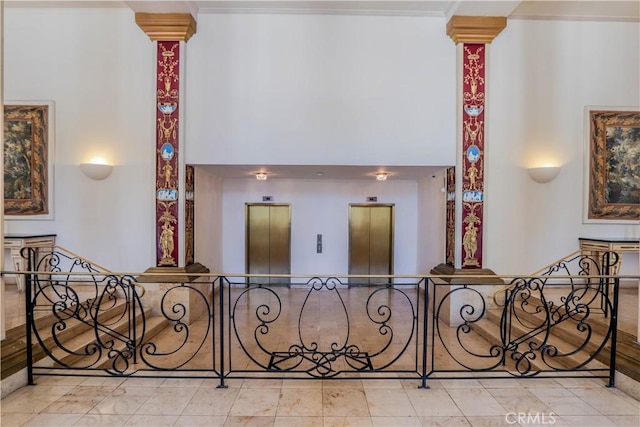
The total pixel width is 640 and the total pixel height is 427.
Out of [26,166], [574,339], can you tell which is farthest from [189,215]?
[574,339]

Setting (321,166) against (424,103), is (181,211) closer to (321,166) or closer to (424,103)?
(321,166)

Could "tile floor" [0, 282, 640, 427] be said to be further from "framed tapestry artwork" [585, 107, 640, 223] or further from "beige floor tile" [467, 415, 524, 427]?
"framed tapestry artwork" [585, 107, 640, 223]

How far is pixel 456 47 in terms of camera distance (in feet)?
15.5

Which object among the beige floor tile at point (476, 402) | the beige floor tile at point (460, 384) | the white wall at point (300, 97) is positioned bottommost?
the beige floor tile at point (476, 402)

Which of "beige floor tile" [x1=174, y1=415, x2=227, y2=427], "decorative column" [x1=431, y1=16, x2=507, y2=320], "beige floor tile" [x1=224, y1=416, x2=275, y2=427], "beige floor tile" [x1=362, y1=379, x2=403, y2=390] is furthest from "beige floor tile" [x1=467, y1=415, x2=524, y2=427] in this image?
"decorative column" [x1=431, y1=16, x2=507, y2=320]

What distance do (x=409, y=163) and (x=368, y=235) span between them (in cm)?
265

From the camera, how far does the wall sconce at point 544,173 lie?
4795 millimetres

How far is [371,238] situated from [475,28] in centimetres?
423

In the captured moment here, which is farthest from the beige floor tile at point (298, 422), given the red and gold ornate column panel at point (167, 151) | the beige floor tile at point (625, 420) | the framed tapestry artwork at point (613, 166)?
the framed tapestry artwork at point (613, 166)

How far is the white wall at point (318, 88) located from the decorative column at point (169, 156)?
0.20 m

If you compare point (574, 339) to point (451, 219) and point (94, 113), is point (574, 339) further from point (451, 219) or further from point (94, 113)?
point (94, 113)

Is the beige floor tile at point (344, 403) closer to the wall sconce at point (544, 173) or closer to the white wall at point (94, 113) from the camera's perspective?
the white wall at point (94, 113)

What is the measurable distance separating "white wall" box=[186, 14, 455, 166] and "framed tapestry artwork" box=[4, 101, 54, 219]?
230 cm

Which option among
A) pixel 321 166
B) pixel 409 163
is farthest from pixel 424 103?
pixel 321 166
